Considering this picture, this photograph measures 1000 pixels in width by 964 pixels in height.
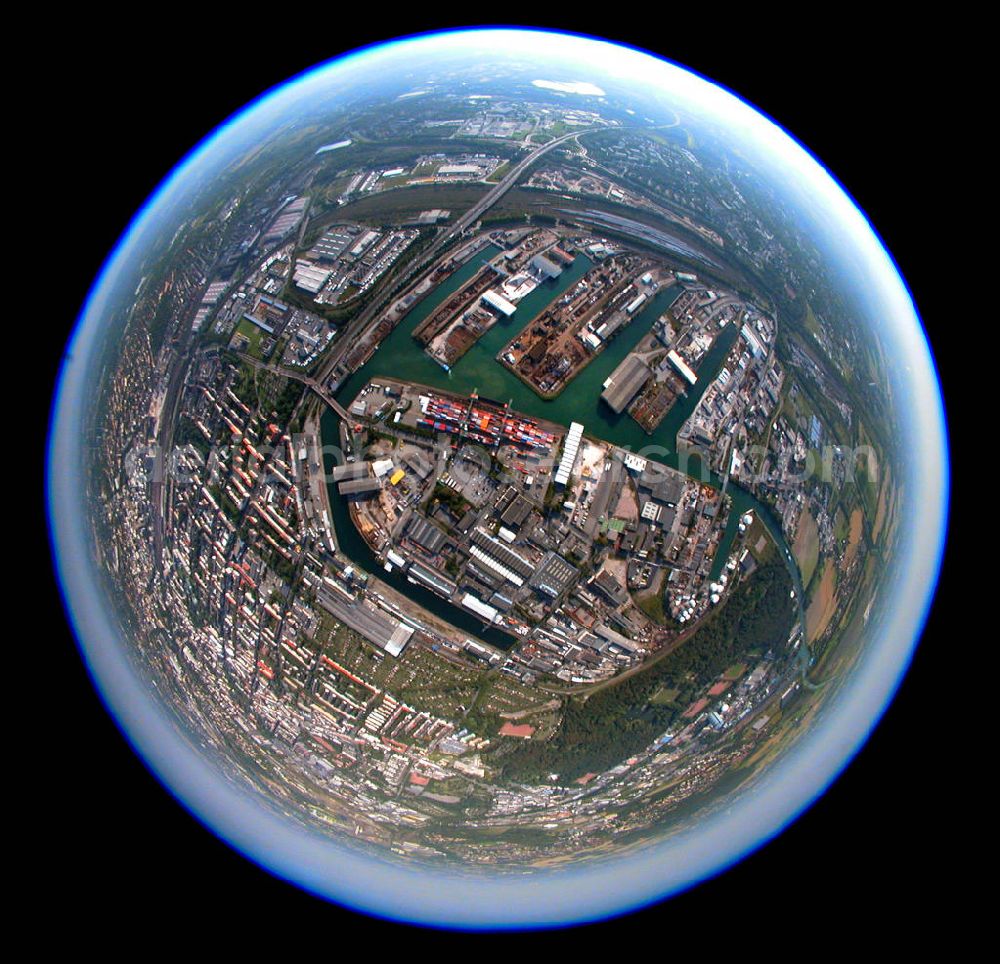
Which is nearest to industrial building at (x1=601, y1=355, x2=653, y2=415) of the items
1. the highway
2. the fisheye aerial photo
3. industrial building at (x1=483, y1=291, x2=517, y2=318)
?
the fisheye aerial photo

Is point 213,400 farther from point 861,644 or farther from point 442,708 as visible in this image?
point 861,644

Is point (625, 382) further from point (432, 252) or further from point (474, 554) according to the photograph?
point (432, 252)

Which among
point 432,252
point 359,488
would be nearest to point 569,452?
point 359,488

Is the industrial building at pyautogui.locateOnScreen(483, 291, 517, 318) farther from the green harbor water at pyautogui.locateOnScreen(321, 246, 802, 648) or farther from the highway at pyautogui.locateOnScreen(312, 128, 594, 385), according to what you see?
the highway at pyautogui.locateOnScreen(312, 128, 594, 385)

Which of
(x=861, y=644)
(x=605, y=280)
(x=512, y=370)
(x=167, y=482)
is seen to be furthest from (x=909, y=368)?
(x=167, y=482)

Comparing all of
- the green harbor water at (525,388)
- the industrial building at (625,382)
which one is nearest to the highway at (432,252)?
the green harbor water at (525,388)

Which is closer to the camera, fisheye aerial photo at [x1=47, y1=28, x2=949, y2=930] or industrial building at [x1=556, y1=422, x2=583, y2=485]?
fisheye aerial photo at [x1=47, y1=28, x2=949, y2=930]
